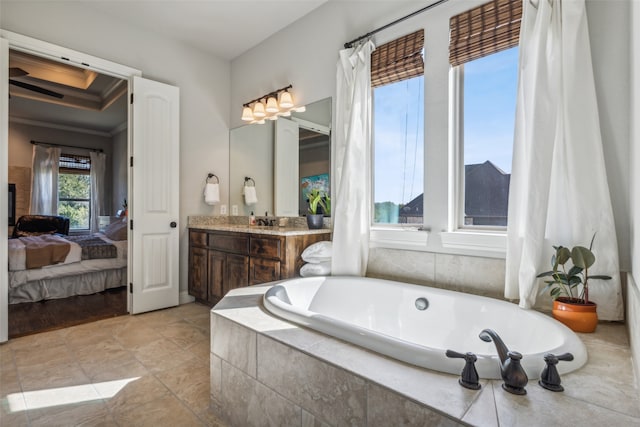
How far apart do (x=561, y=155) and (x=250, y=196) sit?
2.81 meters

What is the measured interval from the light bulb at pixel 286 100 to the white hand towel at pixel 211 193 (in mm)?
1196

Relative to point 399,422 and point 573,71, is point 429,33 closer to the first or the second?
point 573,71

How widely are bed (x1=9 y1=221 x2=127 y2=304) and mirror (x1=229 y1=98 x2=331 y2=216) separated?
1639 mm

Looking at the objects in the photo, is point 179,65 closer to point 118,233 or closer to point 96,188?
point 118,233

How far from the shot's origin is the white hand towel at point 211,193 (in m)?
3.56

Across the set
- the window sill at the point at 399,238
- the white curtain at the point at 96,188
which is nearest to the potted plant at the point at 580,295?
the window sill at the point at 399,238

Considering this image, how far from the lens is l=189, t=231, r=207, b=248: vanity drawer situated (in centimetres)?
327

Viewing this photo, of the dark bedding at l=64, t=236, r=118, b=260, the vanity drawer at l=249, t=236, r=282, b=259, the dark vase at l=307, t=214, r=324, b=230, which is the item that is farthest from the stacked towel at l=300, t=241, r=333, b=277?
the dark bedding at l=64, t=236, r=118, b=260

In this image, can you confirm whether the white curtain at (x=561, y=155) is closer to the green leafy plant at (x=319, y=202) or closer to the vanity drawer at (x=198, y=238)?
the green leafy plant at (x=319, y=202)

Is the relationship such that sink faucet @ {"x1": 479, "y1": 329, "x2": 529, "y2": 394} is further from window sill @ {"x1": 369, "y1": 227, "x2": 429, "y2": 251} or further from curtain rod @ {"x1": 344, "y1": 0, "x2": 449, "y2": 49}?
curtain rod @ {"x1": 344, "y1": 0, "x2": 449, "y2": 49}

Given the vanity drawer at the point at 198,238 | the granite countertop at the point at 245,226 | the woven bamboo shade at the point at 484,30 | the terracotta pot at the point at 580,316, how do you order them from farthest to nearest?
the vanity drawer at the point at 198,238 → the granite countertop at the point at 245,226 → the woven bamboo shade at the point at 484,30 → the terracotta pot at the point at 580,316

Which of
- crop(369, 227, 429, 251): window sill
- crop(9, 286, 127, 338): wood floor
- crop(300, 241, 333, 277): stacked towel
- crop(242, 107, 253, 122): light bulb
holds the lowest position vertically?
crop(9, 286, 127, 338): wood floor

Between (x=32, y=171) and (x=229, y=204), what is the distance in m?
4.49

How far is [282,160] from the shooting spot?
10.7ft
